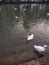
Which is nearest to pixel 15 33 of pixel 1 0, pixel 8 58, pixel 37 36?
pixel 37 36

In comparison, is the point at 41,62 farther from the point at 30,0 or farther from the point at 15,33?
the point at 30,0

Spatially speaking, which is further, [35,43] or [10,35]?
[10,35]

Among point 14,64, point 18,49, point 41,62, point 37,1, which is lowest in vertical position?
point 37,1

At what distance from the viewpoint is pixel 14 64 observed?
20.8ft

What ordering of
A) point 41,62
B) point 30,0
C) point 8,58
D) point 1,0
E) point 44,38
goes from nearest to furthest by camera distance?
point 41,62
point 8,58
point 44,38
point 1,0
point 30,0

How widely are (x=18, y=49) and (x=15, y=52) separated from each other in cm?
35

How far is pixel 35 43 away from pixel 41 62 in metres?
2.92

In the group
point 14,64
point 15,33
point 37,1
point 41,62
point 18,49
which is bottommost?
point 37,1

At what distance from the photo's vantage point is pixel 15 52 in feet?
24.8

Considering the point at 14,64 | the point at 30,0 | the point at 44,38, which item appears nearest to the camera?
the point at 14,64

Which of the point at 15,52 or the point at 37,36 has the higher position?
the point at 15,52

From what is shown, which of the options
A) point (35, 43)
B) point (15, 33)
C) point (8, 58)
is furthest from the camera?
point (15, 33)

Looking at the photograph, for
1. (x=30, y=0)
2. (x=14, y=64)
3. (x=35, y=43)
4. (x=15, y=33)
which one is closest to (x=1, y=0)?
(x=30, y=0)

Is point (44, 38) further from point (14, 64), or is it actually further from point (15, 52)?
point (14, 64)
